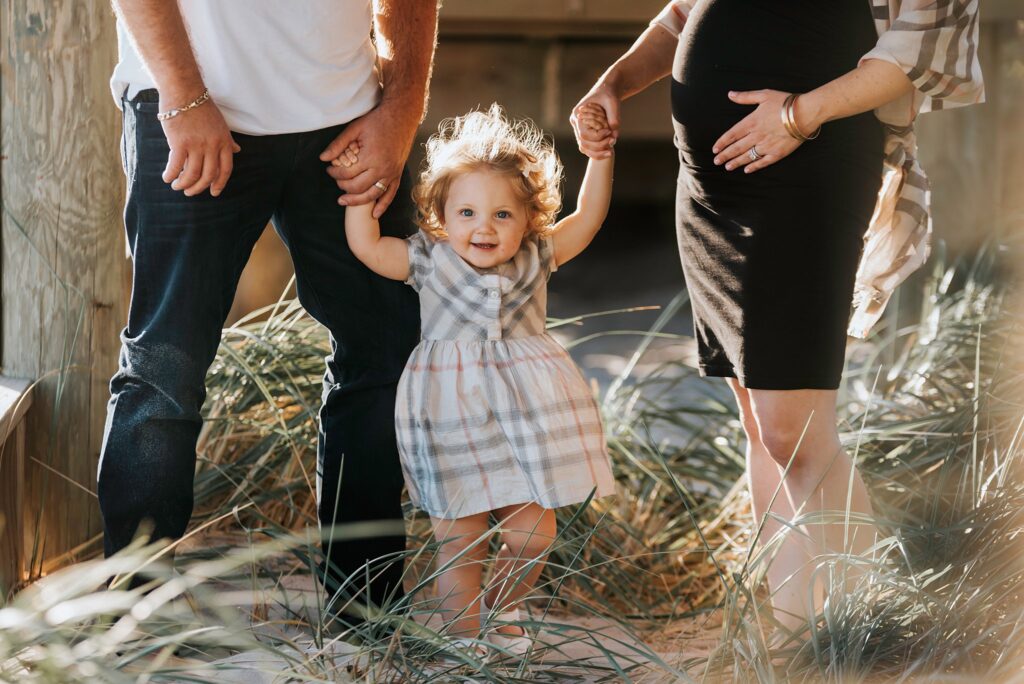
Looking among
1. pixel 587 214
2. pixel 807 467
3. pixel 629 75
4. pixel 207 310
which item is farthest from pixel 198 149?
pixel 807 467

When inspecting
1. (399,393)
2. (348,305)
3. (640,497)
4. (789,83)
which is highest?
(789,83)

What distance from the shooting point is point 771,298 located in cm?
217

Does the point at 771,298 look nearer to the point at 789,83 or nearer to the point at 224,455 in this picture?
the point at 789,83

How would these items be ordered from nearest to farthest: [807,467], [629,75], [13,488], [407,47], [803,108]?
[803,108]
[807,467]
[407,47]
[629,75]
[13,488]

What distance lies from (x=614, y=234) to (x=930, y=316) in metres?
6.32

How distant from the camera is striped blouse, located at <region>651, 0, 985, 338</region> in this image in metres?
2.03

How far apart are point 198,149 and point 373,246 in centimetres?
39

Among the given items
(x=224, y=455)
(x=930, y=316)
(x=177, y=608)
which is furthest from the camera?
(x=930, y=316)

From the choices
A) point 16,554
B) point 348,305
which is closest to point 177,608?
point 348,305

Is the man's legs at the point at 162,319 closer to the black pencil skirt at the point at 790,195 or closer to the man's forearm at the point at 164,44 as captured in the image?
the man's forearm at the point at 164,44

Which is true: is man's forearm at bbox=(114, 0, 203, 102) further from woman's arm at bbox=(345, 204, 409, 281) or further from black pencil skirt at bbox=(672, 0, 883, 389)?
black pencil skirt at bbox=(672, 0, 883, 389)

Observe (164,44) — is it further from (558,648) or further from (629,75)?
(558,648)

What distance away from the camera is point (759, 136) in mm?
2127

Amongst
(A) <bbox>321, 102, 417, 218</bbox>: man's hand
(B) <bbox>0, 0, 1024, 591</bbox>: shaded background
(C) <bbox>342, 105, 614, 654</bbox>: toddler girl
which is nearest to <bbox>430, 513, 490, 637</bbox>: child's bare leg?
(C) <bbox>342, 105, 614, 654</bbox>: toddler girl
